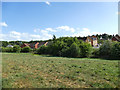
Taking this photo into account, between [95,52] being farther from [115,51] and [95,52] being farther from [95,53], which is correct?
[115,51]

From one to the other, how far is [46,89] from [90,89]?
6.67 feet

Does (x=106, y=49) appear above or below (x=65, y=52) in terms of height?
above

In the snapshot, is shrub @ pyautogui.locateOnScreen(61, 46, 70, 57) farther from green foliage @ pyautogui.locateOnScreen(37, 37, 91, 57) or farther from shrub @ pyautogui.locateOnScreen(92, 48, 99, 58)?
shrub @ pyautogui.locateOnScreen(92, 48, 99, 58)

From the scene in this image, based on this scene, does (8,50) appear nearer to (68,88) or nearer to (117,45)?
(117,45)

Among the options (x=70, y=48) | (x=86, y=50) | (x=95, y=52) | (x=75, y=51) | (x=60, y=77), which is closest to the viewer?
(x=60, y=77)

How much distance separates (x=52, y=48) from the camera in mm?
35062

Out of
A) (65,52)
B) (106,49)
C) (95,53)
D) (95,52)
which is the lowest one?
(95,53)

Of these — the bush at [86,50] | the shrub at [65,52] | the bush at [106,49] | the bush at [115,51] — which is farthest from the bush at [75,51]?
the bush at [115,51]

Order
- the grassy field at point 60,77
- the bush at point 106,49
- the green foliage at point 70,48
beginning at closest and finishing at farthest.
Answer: the grassy field at point 60,77
the bush at point 106,49
the green foliage at point 70,48

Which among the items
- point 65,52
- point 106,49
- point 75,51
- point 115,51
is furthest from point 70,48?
point 115,51

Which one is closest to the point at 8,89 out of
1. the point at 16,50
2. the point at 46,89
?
the point at 46,89

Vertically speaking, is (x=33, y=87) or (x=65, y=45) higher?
(x=65, y=45)

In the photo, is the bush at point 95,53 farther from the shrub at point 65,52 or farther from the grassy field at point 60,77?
the grassy field at point 60,77

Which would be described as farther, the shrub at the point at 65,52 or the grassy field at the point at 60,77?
the shrub at the point at 65,52
